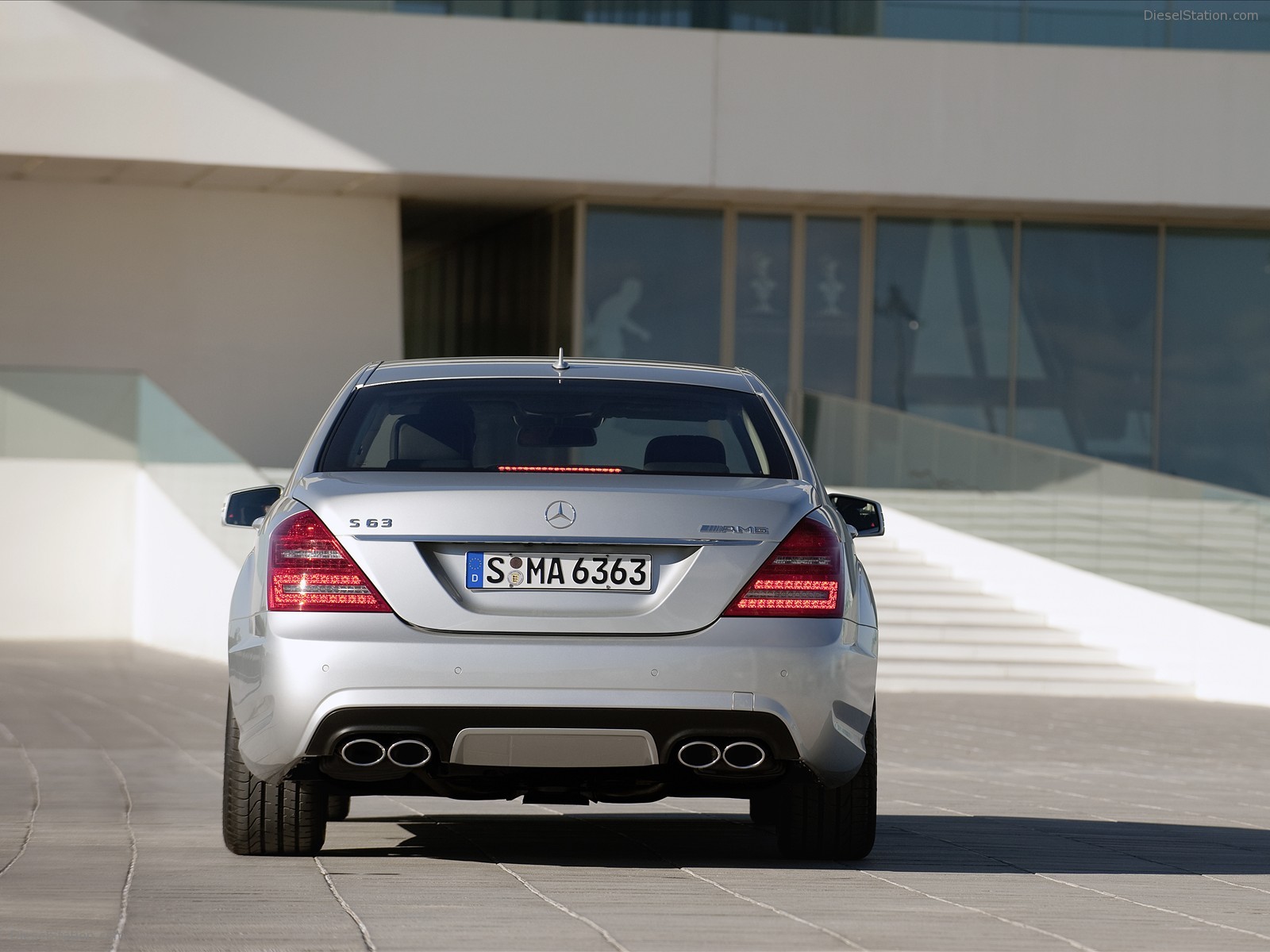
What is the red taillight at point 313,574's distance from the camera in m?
5.33

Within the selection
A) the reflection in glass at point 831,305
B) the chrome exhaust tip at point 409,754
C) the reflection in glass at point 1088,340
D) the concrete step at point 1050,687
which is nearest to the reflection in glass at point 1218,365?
the reflection in glass at point 1088,340

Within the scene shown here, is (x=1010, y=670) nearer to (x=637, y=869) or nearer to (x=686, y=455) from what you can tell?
(x=637, y=869)

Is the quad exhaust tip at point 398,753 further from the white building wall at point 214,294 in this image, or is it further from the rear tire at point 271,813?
the white building wall at point 214,294

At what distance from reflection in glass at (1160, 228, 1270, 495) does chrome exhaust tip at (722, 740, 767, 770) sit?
23744mm

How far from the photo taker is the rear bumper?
17.3 feet

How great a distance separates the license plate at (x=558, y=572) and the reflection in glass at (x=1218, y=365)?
23867 mm

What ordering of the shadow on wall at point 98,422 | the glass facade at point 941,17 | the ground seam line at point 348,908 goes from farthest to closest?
the glass facade at point 941,17, the shadow on wall at point 98,422, the ground seam line at point 348,908

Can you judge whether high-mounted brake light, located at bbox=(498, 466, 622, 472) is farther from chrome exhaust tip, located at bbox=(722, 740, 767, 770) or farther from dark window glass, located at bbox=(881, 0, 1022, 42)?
dark window glass, located at bbox=(881, 0, 1022, 42)

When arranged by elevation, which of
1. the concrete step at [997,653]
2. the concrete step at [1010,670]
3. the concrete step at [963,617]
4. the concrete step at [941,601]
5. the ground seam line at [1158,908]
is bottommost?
the concrete step at [1010,670]

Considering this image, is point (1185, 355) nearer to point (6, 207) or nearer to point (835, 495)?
point (6, 207)

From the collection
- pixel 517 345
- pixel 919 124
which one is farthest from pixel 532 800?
pixel 517 345

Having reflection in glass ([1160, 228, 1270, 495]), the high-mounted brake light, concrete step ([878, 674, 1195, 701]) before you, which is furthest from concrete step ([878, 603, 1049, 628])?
the high-mounted brake light

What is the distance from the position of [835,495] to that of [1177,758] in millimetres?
5562

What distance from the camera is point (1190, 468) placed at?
28141 millimetres
